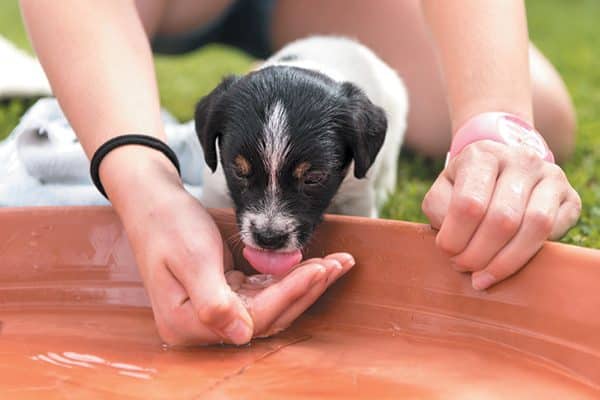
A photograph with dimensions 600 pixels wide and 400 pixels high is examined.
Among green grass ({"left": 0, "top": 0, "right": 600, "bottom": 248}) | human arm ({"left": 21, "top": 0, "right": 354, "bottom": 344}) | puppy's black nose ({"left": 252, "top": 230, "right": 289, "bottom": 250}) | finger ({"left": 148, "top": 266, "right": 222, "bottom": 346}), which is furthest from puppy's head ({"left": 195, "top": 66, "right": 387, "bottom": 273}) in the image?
green grass ({"left": 0, "top": 0, "right": 600, "bottom": 248})

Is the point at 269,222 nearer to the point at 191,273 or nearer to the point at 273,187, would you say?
the point at 273,187

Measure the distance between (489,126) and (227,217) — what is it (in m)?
0.60

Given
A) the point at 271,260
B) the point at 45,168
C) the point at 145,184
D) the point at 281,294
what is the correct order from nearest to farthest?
1. the point at 281,294
2. the point at 145,184
3. the point at 271,260
4. the point at 45,168

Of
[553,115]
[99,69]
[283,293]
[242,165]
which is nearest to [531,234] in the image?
[283,293]

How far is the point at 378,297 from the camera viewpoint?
1938 mm

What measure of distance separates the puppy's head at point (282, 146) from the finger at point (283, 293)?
22 centimetres

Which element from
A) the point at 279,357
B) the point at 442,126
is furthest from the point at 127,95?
the point at 442,126

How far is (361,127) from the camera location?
2.26m

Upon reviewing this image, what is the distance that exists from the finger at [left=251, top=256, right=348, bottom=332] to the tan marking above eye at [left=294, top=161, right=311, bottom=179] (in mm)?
356

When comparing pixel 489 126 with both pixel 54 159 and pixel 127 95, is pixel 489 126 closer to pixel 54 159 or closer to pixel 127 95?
pixel 127 95

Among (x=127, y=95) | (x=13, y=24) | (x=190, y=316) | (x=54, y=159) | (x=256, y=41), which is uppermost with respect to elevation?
(x=127, y=95)

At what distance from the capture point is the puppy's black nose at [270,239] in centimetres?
206

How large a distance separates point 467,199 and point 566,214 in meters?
0.24

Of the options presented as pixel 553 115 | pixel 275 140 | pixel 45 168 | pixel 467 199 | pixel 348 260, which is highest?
pixel 467 199
